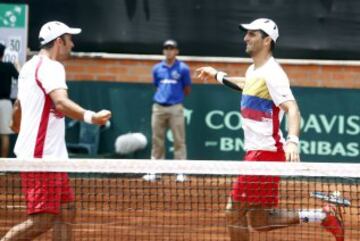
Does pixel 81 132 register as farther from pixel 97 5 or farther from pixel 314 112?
pixel 314 112

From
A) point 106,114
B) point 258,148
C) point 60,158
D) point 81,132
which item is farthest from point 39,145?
point 81,132

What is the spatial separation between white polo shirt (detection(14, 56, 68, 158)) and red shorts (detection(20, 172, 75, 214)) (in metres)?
0.18

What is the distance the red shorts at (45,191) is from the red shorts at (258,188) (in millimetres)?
1196

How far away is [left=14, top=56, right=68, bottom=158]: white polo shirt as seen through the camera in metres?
6.93

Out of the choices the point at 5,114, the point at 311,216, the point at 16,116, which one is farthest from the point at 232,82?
the point at 5,114

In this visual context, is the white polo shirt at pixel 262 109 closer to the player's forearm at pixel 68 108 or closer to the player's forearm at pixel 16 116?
the player's forearm at pixel 68 108

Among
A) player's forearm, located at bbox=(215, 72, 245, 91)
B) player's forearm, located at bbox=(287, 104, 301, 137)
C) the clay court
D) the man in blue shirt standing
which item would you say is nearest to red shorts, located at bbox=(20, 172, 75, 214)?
player's forearm, located at bbox=(287, 104, 301, 137)

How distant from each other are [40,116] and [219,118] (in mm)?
7621

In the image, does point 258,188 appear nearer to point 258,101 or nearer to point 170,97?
point 258,101

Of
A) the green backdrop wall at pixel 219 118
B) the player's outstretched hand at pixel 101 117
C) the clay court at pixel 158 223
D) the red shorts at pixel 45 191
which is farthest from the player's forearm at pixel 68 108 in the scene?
the green backdrop wall at pixel 219 118

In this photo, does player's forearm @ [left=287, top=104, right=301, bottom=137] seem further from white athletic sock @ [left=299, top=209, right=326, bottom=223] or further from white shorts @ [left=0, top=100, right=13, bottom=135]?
white shorts @ [left=0, top=100, right=13, bottom=135]

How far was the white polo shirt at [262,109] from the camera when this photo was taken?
24.2 feet

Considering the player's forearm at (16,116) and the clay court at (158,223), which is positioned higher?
the player's forearm at (16,116)

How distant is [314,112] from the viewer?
47.0 feet
